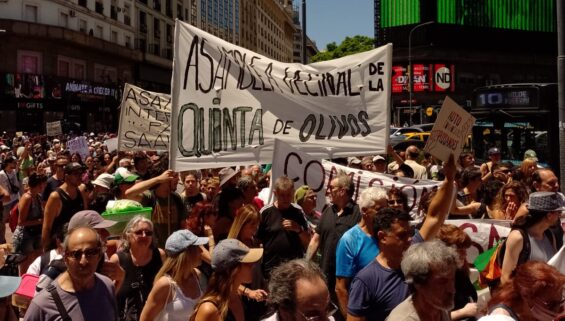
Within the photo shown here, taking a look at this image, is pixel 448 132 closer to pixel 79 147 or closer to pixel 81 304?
pixel 81 304

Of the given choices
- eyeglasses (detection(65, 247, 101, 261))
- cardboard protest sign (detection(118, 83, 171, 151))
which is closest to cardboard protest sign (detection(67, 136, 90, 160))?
cardboard protest sign (detection(118, 83, 171, 151))

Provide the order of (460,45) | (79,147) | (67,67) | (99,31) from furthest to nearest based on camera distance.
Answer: (460,45)
(99,31)
(67,67)
(79,147)

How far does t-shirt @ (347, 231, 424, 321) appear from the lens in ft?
11.1

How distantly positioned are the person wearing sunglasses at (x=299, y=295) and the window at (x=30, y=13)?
40.7m

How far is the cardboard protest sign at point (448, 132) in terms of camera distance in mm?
4535

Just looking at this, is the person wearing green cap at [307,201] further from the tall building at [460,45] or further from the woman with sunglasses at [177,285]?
the tall building at [460,45]

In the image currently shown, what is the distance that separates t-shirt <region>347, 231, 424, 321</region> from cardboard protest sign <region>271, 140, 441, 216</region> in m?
2.55

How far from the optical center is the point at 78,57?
42188 mm

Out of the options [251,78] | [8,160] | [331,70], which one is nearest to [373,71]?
[331,70]

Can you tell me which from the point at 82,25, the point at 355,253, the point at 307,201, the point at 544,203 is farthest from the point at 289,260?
the point at 82,25

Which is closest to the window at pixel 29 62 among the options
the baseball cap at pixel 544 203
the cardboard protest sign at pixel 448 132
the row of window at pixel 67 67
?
the row of window at pixel 67 67

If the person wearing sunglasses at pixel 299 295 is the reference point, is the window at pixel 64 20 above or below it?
above

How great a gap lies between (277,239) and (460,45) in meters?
45.4

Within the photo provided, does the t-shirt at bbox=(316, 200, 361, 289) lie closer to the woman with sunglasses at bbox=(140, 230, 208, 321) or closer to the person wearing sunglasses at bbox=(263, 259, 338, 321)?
the woman with sunglasses at bbox=(140, 230, 208, 321)
